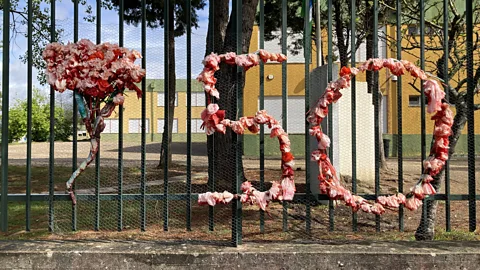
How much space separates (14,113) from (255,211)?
2631cm

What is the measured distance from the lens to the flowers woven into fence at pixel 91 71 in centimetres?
427

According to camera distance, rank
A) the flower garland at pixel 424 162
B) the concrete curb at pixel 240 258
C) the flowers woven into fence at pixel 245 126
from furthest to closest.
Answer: the flower garland at pixel 424 162 < the flowers woven into fence at pixel 245 126 < the concrete curb at pixel 240 258

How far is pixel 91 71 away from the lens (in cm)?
426

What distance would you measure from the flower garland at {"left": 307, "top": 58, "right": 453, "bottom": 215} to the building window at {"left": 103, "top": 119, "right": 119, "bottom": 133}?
200 cm

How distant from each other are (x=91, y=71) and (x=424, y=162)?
3.38 meters

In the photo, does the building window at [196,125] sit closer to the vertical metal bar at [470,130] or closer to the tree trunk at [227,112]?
the tree trunk at [227,112]

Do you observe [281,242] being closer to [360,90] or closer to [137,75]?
[137,75]

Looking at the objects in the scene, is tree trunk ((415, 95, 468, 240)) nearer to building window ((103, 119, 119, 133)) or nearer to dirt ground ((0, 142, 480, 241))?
dirt ground ((0, 142, 480, 241))

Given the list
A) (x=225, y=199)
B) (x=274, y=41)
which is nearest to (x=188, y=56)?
(x=225, y=199)

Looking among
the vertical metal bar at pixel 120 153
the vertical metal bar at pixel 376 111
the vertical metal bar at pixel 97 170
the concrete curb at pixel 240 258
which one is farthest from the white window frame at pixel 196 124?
the vertical metal bar at pixel 376 111

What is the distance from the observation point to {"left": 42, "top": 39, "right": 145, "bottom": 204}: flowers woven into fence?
427cm

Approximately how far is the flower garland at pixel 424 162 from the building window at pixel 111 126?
2.00 meters

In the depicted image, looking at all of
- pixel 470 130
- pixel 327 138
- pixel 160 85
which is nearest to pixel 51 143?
pixel 160 85

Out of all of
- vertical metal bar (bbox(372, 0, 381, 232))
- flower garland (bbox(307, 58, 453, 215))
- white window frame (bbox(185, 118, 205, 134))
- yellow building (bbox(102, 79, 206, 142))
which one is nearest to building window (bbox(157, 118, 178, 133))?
yellow building (bbox(102, 79, 206, 142))
